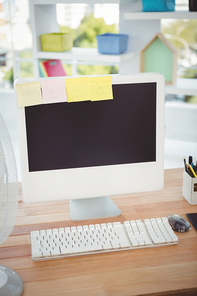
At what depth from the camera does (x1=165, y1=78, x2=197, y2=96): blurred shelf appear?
2.42 meters

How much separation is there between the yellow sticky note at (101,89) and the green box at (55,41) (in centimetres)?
169

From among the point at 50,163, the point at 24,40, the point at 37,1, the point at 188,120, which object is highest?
the point at 37,1

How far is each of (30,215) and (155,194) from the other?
496 millimetres

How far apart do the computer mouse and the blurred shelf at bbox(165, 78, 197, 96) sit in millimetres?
1383

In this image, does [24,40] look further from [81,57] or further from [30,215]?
[30,215]

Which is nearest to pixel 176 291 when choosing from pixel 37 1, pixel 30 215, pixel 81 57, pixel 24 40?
pixel 30 215

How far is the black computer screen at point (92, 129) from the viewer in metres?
1.16

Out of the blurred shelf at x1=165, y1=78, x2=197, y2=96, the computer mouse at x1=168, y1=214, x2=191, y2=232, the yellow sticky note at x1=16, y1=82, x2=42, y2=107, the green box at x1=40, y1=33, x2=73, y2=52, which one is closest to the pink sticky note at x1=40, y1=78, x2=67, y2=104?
the yellow sticky note at x1=16, y1=82, x2=42, y2=107

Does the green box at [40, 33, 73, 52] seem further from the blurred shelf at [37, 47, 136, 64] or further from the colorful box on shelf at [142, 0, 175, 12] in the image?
the colorful box on shelf at [142, 0, 175, 12]

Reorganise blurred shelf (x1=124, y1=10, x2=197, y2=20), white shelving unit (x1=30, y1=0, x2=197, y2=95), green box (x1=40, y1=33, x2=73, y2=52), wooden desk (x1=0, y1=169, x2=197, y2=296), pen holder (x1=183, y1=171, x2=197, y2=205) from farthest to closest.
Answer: green box (x1=40, y1=33, x2=73, y2=52) → white shelving unit (x1=30, y1=0, x2=197, y2=95) → blurred shelf (x1=124, y1=10, x2=197, y2=20) → pen holder (x1=183, y1=171, x2=197, y2=205) → wooden desk (x1=0, y1=169, x2=197, y2=296)

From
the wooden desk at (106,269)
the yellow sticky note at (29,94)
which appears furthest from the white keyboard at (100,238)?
the yellow sticky note at (29,94)

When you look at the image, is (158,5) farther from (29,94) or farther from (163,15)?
(29,94)

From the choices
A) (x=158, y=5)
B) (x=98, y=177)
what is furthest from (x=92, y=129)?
(x=158, y=5)

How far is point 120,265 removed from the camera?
1.00 meters
